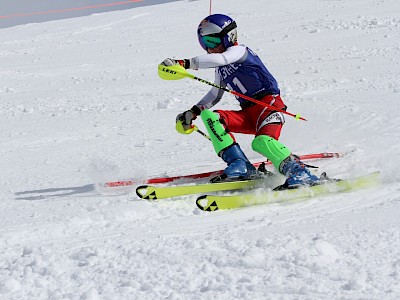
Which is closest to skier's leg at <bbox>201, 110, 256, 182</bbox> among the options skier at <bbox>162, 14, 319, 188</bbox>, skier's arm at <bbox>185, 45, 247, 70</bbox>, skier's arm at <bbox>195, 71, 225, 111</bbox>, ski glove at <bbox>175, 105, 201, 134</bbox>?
skier at <bbox>162, 14, 319, 188</bbox>

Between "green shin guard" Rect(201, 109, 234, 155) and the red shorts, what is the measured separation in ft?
0.20

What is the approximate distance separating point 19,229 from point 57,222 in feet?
0.93

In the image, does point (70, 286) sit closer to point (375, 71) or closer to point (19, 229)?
point (19, 229)

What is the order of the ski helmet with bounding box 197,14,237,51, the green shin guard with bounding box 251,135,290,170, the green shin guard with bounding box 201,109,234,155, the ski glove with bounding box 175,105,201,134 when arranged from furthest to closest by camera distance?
the ski glove with bounding box 175,105,201,134
the green shin guard with bounding box 201,109,234,155
the ski helmet with bounding box 197,14,237,51
the green shin guard with bounding box 251,135,290,170

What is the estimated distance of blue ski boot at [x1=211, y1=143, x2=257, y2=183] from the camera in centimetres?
534

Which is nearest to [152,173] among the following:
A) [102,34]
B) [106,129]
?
[106,129]

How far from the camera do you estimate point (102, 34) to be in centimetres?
A: 2148

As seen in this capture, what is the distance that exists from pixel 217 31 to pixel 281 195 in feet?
5.27

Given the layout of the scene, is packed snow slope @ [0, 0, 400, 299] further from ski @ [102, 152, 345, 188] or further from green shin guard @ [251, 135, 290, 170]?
green shin guard @ [251, 135, 290, 170]

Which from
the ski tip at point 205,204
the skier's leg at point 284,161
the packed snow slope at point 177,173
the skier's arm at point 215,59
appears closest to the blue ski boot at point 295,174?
the skier's leg at point 284,161

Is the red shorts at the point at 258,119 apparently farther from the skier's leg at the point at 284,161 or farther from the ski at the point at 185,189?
the ski at the point at 185,189

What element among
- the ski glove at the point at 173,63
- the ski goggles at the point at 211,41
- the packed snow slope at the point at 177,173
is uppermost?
the ski goggles at the point at 211,41

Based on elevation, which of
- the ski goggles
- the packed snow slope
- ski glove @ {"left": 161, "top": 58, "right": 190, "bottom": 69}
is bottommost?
the packed snow slope

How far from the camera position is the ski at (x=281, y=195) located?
465cm
